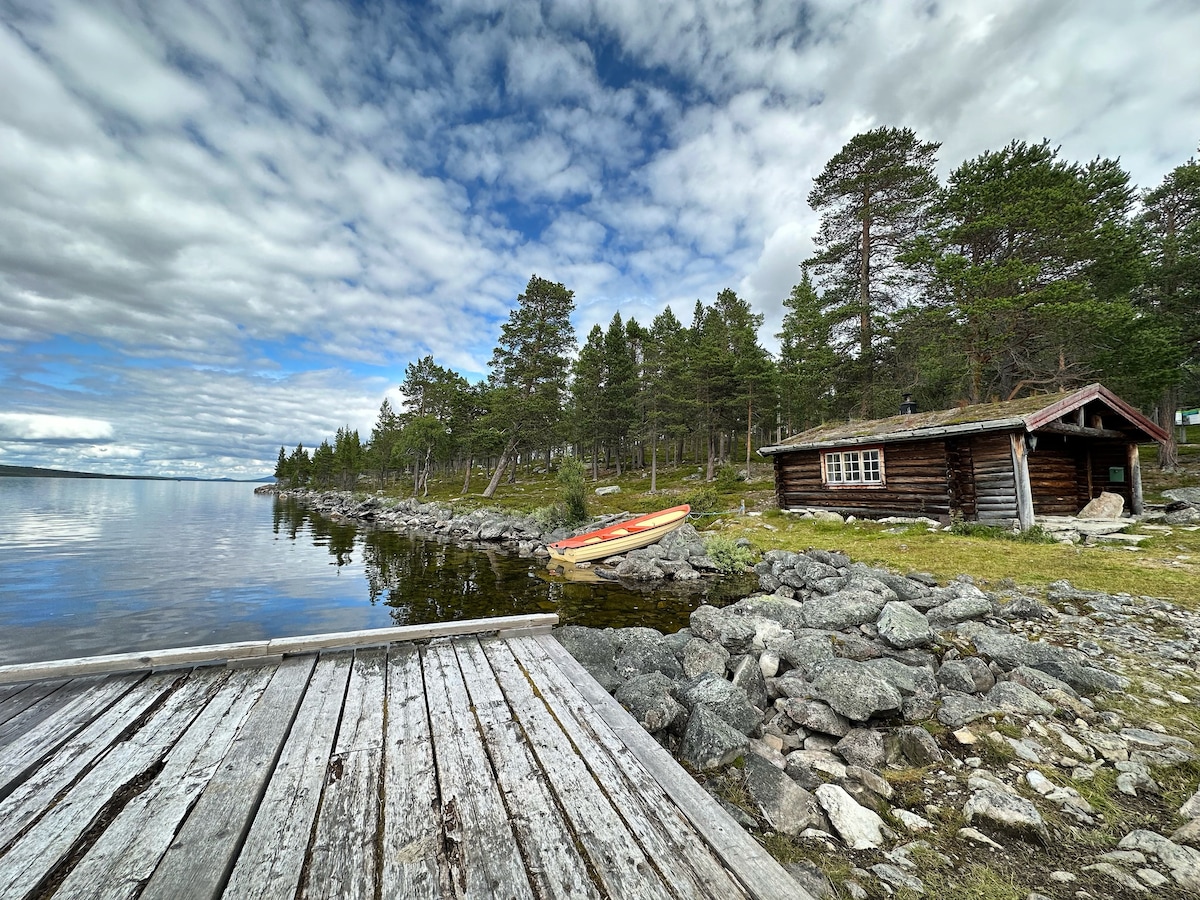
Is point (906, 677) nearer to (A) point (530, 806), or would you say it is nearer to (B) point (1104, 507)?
(A) point (530, 806)

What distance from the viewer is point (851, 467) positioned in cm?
1944

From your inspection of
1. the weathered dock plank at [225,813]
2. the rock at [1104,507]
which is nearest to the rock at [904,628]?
the weathered dock plank at [225,813]

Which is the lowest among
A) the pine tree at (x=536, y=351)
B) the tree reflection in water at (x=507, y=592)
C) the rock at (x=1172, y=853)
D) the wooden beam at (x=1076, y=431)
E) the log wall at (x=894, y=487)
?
the tree reflection in water at (x=507, y=592)

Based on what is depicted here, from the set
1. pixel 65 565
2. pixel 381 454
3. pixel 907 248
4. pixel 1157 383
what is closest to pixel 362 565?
pixel 65 565

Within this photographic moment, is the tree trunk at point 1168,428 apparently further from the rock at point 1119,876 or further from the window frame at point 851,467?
the rock at point 1119,876

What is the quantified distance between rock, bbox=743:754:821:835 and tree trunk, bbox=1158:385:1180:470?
116 feet

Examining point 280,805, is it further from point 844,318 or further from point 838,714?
point 844,318

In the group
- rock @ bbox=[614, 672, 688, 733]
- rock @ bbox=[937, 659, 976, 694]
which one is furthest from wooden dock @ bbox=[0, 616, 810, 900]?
rock @ bbox=[937, 659, 976, 694]

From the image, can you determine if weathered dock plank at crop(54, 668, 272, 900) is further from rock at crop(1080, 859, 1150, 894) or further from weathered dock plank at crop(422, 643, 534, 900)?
rock at crop(1080, 859, 1150, 894)

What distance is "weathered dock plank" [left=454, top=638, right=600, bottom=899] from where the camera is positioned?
6.57 ft

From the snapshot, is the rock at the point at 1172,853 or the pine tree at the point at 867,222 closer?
the rock at the point at 1172,853

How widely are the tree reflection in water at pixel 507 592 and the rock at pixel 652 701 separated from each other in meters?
4.78

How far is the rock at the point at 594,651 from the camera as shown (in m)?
5.86

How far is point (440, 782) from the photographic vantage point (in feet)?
8.58
